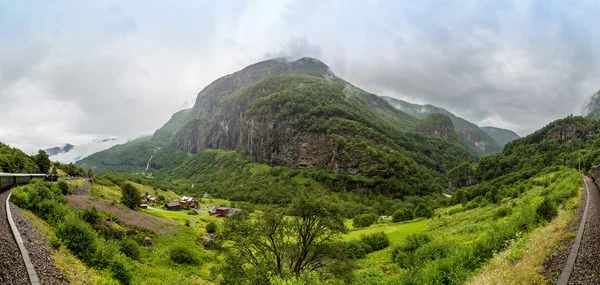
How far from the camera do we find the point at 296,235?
109ft

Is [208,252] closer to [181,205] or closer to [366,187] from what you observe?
[181,205]

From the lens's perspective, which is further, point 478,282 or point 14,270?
point 478,282

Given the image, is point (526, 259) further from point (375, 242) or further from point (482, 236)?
point (375, 242)

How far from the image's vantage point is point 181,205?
99.5 metres

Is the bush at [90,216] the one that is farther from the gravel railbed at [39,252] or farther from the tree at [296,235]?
the tree at [296,235]

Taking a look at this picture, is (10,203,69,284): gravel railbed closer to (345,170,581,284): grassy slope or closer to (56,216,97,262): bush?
(56,216,97,262): bush

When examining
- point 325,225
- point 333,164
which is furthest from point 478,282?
point 333,164

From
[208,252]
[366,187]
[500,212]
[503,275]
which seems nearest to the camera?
[503,275]

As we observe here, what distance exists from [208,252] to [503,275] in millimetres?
39890

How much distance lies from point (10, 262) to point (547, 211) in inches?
1391

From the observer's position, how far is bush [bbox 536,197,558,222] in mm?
22734

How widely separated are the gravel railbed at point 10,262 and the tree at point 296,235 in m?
17.6

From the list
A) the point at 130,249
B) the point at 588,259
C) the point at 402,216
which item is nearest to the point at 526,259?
the point at 588,259

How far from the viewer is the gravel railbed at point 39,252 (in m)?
14.5
